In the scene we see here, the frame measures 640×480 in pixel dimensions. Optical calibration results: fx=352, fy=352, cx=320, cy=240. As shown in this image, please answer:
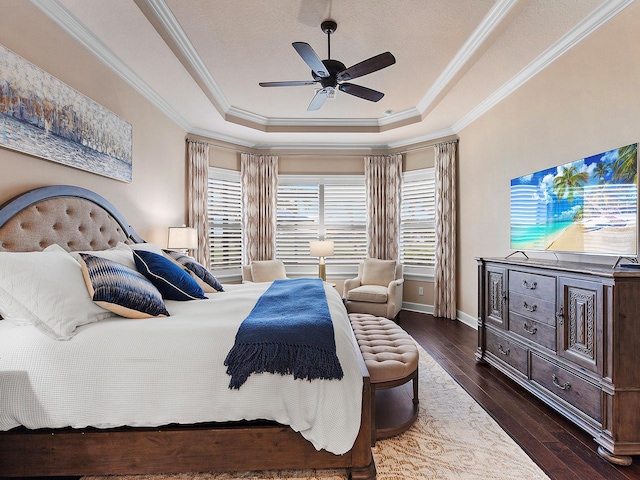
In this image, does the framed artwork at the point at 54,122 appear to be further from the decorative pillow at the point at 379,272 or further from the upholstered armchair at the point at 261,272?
the decorative pillow at the point at 379,272

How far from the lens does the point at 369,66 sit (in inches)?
Answer: 113

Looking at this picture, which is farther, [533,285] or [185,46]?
[185,46]

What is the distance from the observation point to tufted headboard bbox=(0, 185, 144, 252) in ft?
7.22

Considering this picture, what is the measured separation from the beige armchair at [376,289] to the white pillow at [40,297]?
10.8ft

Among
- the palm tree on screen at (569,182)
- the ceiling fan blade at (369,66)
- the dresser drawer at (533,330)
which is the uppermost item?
the ceiling fan blade at (369,66)

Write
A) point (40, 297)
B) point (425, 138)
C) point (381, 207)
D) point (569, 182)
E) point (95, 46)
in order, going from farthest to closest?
point (381, 207) → point (425, 138) → point (95, 46) → point (569, 182) → point (40, 297)

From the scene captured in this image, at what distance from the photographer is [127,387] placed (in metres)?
1.66

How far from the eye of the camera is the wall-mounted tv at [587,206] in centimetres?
237

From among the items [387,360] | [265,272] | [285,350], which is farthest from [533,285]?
[265,272]

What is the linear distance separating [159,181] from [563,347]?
4434mm

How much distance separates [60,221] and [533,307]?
3.60 m

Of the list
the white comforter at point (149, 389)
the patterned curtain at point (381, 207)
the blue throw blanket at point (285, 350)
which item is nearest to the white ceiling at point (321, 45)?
the patterned curtain at point (381, 207)

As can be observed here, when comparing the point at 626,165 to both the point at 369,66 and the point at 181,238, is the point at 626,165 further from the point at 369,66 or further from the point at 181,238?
the point at 181,238

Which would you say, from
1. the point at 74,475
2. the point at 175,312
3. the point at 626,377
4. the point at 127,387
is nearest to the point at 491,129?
the point at 626,377
